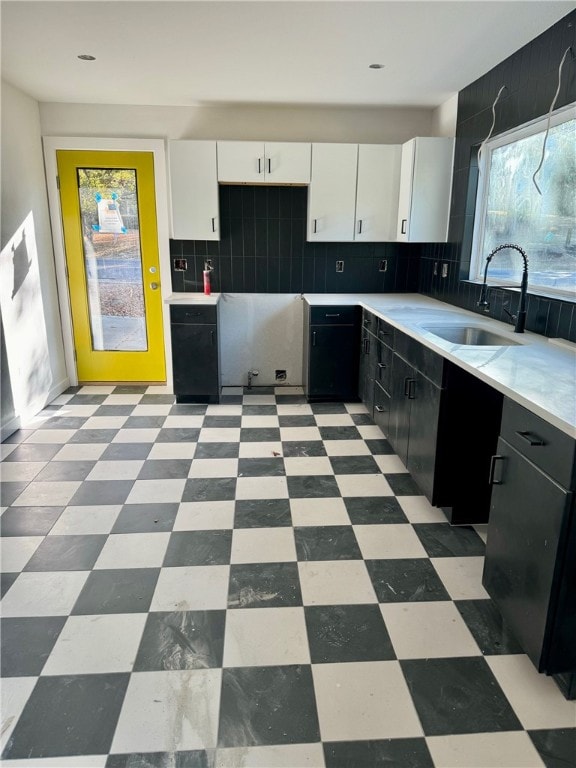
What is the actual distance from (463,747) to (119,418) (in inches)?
129

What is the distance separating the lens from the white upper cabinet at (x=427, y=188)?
3982 mm

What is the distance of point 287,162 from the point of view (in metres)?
4.25

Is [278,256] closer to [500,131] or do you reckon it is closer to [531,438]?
[500,131]

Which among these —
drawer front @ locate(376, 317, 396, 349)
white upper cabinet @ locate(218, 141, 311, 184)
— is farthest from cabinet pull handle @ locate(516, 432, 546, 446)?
white upper cabinet @ locate(218, 141, 311, 184)

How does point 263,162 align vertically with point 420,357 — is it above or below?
above

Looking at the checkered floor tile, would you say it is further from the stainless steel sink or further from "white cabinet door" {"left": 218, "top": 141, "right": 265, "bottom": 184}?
"white cabinet door" {"left": 218, "top": 141, "right": 265, "bottom": 184}

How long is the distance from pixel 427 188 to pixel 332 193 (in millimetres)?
781

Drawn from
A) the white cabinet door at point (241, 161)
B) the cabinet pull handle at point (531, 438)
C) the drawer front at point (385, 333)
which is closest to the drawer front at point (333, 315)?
the drawer front at point (385, 333)

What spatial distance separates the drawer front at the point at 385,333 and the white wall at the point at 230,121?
1.91 meters

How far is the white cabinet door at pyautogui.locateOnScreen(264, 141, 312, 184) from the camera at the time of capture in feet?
13.8

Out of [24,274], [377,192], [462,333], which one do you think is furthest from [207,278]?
[462,333]

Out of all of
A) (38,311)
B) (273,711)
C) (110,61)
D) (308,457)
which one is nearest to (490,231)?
(308,457)

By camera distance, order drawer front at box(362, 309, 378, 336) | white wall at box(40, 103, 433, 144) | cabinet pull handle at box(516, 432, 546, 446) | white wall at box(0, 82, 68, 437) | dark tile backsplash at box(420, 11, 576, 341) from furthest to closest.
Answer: white wall at box(40, 103, 433, 144), drawer front at box(362, 309, 378, 336), white wall at box(0, 82, 68, 437), dark tile backsplash at box(420, 11, 576, 341), cabinet pull handle at box(516, 432, 546, 446)

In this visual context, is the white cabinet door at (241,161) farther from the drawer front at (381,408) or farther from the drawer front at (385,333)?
the drawer front at (381,408)
